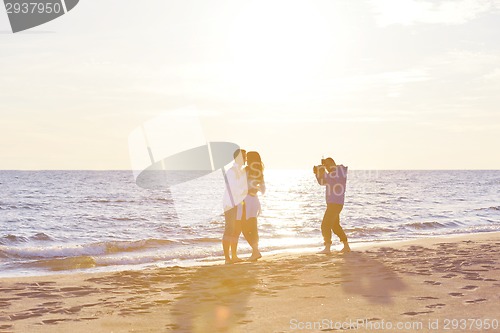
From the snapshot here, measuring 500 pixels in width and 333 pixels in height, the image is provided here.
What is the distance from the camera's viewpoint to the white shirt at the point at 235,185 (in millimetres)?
10852

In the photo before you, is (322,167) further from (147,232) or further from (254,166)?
(147,232)

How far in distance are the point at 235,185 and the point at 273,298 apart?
3.86 meters

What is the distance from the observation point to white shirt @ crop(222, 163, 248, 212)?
35.6ft

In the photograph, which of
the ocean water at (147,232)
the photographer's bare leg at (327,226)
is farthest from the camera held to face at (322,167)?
the ocean water at (147,232)

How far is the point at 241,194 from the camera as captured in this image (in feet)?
36.2

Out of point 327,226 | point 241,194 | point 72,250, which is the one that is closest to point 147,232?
point 72,250

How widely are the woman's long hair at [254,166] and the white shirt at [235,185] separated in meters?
0.14

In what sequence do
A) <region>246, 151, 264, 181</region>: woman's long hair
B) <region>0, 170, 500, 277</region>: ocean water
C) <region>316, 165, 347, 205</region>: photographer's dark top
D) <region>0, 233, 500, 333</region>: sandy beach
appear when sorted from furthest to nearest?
<region>0, 170, 500, 277</region>: ocean water, <region>316, 165, 347, 205</region>: photographer's dark top, <region>246, 151, 264, 181</region>: woman's long hair, <region>0, 233, 500, 333</region>: sandy beach

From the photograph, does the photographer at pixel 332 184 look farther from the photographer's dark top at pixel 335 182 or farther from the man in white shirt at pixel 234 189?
the man in white shirt at pixel 234 189

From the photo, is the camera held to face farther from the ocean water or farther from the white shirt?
the ocean water

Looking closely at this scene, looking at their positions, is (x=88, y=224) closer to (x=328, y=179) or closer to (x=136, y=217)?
(x=136, y=217)

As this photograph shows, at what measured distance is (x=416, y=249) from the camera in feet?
42.5

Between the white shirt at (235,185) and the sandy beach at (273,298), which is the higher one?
the white shirt at (235,185)

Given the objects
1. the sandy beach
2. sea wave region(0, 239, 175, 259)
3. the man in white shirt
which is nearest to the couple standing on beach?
the man in white shirt
